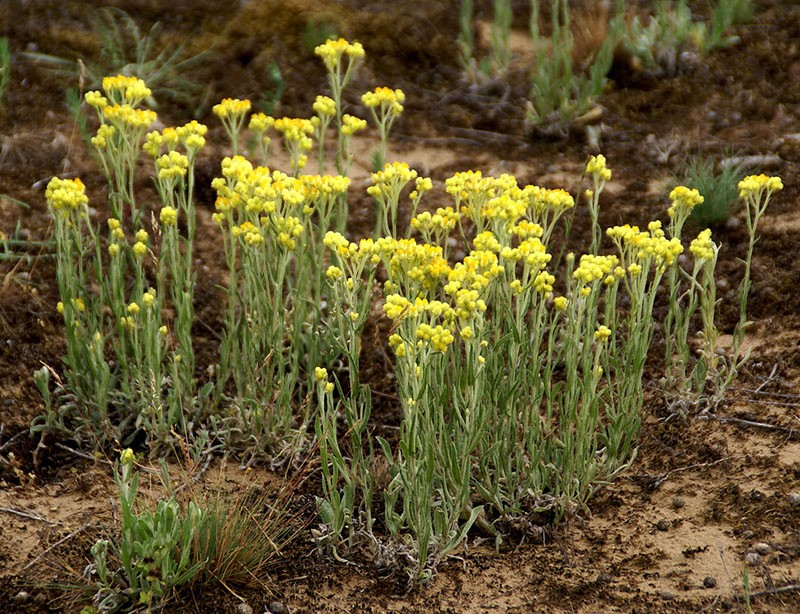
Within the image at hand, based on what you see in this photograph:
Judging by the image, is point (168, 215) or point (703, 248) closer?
point (703, 248)

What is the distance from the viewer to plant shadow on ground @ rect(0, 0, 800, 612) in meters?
2.63

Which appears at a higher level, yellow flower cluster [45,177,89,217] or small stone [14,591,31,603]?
yellow flower cluster [45,177,89,217]

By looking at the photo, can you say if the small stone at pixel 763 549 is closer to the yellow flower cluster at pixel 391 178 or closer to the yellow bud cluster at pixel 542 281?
the yellow bud cluster at pixel 542 281

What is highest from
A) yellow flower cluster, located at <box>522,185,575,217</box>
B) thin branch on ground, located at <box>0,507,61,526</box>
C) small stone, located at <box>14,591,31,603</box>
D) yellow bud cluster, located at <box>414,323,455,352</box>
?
yellow flower cluster, located at <box>522,185,575,217</box>

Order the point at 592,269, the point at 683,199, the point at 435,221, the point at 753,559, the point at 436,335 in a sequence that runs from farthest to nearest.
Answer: the point at 683,199
the point at 435,221
the point at 592,269
the point at 753,559
the point at 436,335

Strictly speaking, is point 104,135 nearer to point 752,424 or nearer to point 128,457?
point 128,457

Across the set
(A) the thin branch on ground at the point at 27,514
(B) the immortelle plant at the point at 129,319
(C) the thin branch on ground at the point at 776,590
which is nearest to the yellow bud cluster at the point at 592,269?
(C) the thin branch on ground at the point at 776,590

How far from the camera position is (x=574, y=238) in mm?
4121

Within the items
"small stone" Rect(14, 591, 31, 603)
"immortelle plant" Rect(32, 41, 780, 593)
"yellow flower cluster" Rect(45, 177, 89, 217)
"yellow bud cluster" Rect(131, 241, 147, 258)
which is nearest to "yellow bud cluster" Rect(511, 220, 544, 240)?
"immortelle plant" Rect(32, 41, 780, 593)

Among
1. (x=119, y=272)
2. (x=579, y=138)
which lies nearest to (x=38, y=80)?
(x=119, y=272)

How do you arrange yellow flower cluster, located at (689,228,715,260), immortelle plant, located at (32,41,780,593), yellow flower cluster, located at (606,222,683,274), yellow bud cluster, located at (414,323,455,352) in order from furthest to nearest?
yellow flower cluster, located at (689,228,715,260)
yellow flower cluster, located at (606,222,683,274)
immortelle plant, located at (32,41,780,593)
yellow bud cluster, located at (414,323,455,352)

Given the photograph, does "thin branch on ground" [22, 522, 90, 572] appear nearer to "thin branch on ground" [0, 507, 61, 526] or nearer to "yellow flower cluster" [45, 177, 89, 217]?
"thin branch on ground" [0, 507, 61, 526]

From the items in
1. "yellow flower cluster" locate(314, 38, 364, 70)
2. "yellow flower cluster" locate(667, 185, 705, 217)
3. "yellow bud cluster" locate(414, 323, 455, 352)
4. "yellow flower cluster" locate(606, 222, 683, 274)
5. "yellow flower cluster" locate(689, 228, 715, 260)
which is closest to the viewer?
"yellow bud cluster" locate(414, 323, 455, 352)

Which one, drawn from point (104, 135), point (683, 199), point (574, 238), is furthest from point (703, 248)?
point (104, 135)
